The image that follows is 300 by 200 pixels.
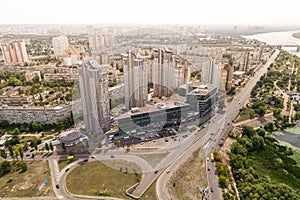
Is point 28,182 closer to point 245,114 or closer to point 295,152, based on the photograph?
point 295,152

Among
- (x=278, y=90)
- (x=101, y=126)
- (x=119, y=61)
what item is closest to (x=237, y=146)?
(x=101, y=126)

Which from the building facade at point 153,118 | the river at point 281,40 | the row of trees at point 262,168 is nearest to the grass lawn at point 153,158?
the building facade at point 153,118

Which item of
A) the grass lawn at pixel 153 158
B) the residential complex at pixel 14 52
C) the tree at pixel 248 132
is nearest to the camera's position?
the grass lawn at pixel 153 158

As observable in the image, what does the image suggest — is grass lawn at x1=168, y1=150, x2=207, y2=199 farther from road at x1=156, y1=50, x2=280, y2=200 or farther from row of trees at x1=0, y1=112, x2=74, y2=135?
row of trees at x1=0, y1=112, x2=74, y2=135

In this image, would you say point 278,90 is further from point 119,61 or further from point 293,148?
point 119,61

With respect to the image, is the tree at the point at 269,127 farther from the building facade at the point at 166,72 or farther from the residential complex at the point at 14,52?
the residential complex at the point at 14,52

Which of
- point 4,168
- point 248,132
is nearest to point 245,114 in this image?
point 248,132

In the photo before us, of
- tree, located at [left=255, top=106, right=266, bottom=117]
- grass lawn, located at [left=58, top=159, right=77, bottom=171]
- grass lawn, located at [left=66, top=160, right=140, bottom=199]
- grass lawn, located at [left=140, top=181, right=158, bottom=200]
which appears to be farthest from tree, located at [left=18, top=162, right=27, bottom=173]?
tree, located at [left=255, top=106, right=266, bottom=117]
